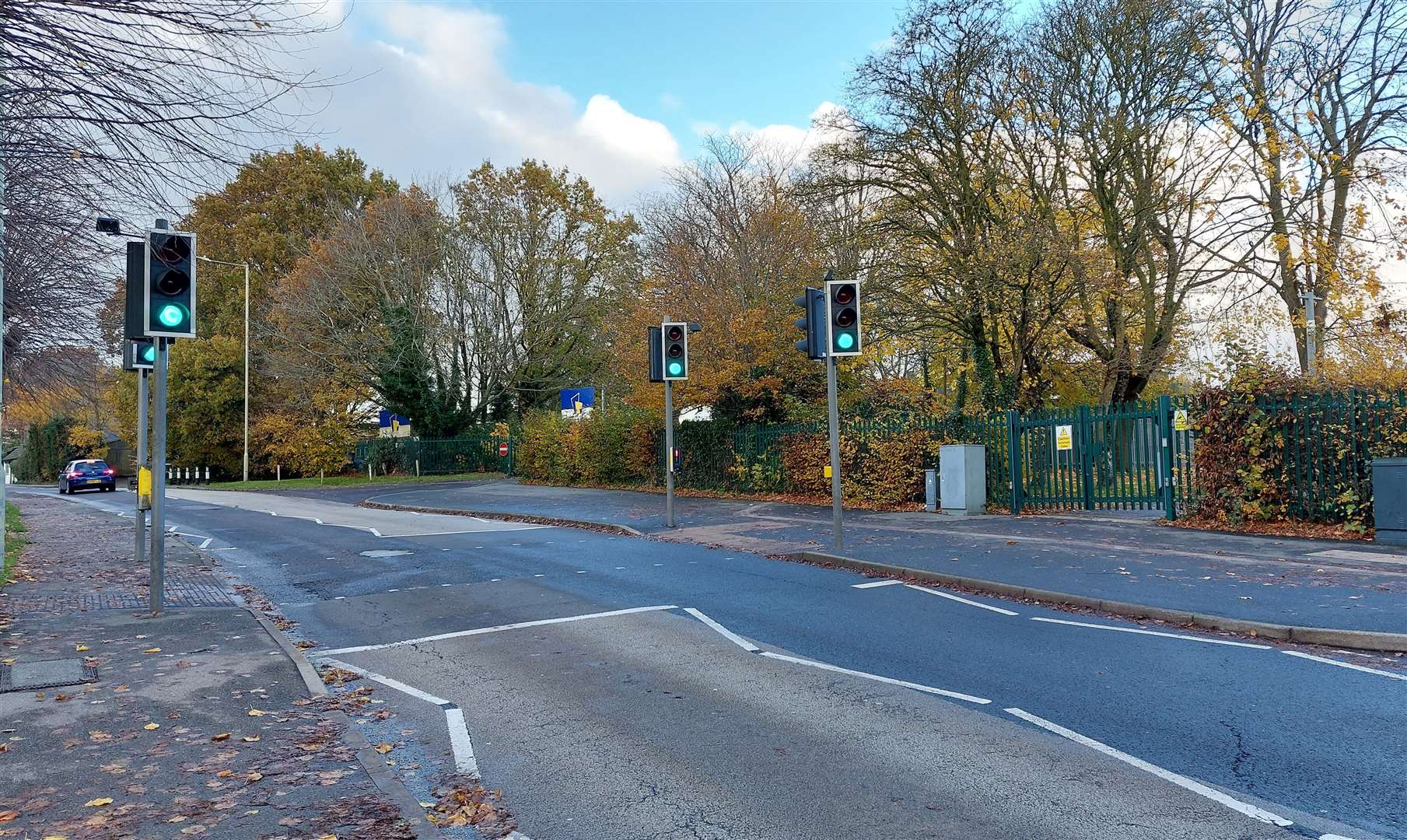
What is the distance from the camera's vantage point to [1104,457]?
18859 mm

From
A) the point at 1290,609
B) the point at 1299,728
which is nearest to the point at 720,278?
the point at 1290,609

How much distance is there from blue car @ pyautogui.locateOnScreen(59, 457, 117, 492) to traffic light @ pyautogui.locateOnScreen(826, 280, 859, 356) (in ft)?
140

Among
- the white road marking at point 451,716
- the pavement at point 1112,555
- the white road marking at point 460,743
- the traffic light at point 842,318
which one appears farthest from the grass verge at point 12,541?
the traffic light at point 842,318

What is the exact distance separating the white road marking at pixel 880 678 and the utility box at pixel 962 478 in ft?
40.3

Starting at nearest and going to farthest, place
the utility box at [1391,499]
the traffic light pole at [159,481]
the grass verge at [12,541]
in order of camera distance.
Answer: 1. the traffic light pole at [159,481]
2. the grass verge at [12,541]
3. the utility box at [1391,499]

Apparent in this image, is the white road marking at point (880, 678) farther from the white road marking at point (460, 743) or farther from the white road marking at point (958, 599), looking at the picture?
the white road marking at point (958, 599)

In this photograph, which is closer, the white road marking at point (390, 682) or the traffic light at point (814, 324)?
the white road marking at point (390, 682)

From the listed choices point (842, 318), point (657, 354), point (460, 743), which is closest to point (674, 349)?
point (657, 354)

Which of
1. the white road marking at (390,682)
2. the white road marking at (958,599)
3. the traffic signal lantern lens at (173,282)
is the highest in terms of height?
the traffic signal lantern lens at (173,282)

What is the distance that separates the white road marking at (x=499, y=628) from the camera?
28.2 ft

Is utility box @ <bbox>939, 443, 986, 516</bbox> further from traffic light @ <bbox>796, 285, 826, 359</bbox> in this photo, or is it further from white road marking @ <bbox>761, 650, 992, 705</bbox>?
white road marking @ <bbox>761, 650, 992, 705</bbox>

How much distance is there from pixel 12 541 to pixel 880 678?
1685 cm

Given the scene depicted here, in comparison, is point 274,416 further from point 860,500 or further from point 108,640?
point 108,640

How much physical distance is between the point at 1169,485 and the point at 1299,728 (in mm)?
11980
